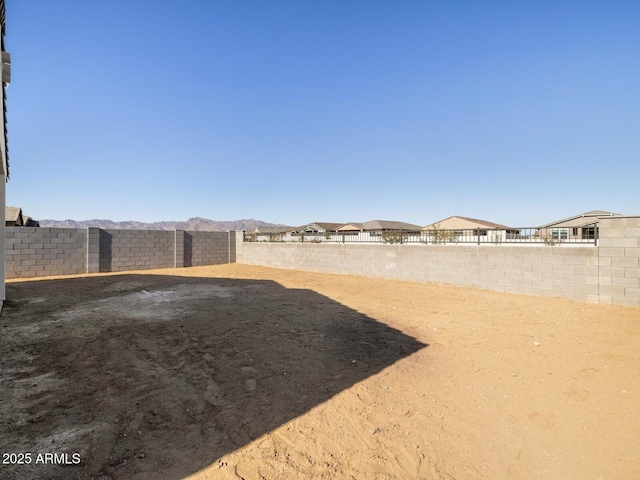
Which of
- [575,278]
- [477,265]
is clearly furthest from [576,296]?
[477,265]

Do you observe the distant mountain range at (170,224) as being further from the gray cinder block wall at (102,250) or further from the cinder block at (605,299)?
the cinder block at (605,299)

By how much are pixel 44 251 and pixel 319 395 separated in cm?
1494

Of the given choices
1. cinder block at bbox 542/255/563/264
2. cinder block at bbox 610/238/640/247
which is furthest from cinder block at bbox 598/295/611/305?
cinder block at bbox 610/238/640/247

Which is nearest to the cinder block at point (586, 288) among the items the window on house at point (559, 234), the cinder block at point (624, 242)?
the cinder block at point (624, 242)

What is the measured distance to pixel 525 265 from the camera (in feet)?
27.6

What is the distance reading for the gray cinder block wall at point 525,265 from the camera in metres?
6.82

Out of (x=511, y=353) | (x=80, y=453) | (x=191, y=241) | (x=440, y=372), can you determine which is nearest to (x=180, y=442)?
(x=80, y=453)

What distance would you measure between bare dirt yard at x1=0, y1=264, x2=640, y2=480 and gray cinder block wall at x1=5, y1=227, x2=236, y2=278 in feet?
26.1

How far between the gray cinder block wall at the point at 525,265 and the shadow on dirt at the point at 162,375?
193 inches

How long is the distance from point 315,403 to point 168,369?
2038mm

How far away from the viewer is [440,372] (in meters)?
3.92

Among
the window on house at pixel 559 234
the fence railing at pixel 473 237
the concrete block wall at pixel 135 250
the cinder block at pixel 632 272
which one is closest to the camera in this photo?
the cinder block at pixel 632 272

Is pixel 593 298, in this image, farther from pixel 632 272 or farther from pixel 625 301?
pixel 632 272

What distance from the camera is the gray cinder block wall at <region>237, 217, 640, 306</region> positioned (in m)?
6.82
